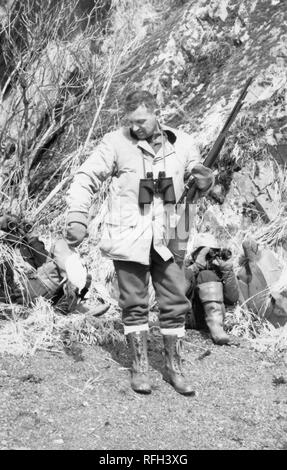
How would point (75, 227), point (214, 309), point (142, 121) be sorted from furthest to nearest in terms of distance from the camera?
point (214, 309) < point (142, 121) < point (75, 227)

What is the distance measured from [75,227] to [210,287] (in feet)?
5.25

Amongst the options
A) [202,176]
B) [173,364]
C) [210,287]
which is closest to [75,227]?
[202,176]

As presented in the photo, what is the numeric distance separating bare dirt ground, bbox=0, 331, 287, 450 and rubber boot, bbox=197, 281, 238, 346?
0.41 feet

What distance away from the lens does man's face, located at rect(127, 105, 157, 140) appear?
15.9 ft

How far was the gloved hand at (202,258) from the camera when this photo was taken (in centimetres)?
615

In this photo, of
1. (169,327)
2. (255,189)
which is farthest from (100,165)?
(255,189)

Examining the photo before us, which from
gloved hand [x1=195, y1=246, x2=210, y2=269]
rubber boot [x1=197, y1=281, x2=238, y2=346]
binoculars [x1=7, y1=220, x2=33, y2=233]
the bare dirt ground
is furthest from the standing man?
binoculars [x1=7, y1=220, x2=33, y2=233]

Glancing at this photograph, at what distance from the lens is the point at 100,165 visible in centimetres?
487

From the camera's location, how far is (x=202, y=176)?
4.93 m

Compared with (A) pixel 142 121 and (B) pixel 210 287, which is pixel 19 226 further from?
(A) pixel 142 121

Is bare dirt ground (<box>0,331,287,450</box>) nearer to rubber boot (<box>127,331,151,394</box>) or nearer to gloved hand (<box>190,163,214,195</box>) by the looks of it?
rubber boot (<box>127,331,151,394</box>)

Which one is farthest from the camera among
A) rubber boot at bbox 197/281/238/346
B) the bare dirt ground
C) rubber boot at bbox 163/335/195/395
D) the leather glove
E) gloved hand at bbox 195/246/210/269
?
gloved hand at bbox 195/246/210/269

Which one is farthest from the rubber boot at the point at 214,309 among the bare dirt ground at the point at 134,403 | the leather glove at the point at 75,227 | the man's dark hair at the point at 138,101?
the man's dark hair at the point at 138,101

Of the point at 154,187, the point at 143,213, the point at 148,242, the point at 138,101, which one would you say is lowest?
the point at 148,242
